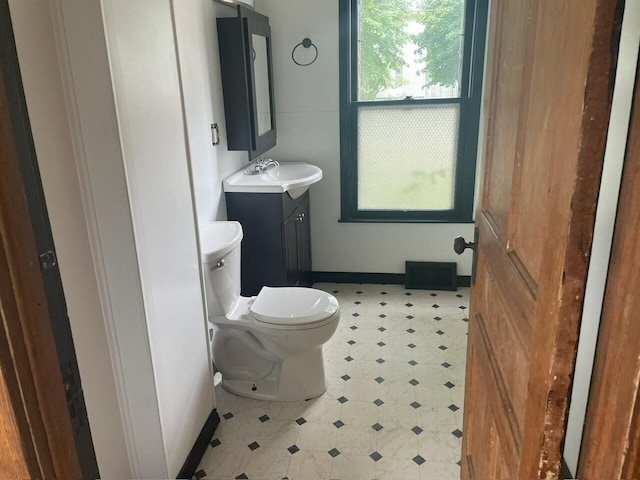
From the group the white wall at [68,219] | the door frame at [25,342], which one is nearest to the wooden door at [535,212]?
the door frame at [25,342]

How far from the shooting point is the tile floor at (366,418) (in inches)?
76.1

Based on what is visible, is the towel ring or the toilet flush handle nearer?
the toilet flush handle

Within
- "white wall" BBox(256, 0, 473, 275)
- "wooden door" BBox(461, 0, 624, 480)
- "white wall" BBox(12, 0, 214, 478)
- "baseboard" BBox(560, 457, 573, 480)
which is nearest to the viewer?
"wooden door" BBox(461, 0, 624, 480)

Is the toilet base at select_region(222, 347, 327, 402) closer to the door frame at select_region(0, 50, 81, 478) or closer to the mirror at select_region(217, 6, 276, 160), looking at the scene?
the mirror at select_region(217, 6, 276, 160)

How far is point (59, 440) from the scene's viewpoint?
73 centimetres

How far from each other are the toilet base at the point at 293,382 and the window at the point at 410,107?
139 cm

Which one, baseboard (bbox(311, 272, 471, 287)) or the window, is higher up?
the window

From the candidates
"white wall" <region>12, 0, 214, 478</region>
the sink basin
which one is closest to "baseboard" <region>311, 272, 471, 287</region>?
the sink basin

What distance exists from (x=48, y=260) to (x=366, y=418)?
154 centimetres

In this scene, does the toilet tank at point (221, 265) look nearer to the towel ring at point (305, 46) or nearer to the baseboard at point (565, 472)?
the towel ring at point (305, 46)

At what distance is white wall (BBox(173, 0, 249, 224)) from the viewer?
226cm

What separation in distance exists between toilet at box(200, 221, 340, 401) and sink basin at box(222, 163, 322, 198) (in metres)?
0.39

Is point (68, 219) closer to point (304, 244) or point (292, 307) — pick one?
point (292, 307)

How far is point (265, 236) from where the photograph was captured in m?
2.81
